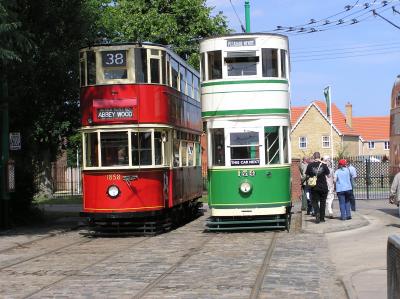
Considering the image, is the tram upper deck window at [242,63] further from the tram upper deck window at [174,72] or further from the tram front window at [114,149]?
the tram front window at [114,149]

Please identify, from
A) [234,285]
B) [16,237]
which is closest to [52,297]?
[234,285]

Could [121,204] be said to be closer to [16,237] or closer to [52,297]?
[16,237]

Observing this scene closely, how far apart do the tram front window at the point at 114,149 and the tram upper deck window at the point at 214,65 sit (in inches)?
108

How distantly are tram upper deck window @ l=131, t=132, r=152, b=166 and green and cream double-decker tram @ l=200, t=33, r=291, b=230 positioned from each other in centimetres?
157

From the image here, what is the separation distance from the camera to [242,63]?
57.1 feet

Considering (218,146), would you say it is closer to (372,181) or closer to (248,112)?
(248,112)

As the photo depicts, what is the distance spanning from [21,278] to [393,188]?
33.5 feet

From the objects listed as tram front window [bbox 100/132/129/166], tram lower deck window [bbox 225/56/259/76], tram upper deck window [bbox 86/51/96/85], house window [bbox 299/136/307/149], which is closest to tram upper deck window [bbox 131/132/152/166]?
tram front window [bbox 100/132/129/166]

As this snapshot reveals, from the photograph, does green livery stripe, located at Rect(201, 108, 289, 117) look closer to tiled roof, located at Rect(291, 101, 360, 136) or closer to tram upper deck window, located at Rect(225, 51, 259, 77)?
tram upper deck window, located at Rect(225, 51, 259, 77)

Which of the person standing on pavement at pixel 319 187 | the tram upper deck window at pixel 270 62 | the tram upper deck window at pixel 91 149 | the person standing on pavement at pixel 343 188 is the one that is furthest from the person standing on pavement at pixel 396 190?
the tram upper deck window at pixel 91 149

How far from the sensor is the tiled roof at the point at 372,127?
103 m

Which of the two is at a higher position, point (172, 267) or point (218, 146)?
point (218, 146)

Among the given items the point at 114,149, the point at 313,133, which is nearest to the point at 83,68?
the point at 114,149

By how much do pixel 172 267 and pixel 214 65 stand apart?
719cm
